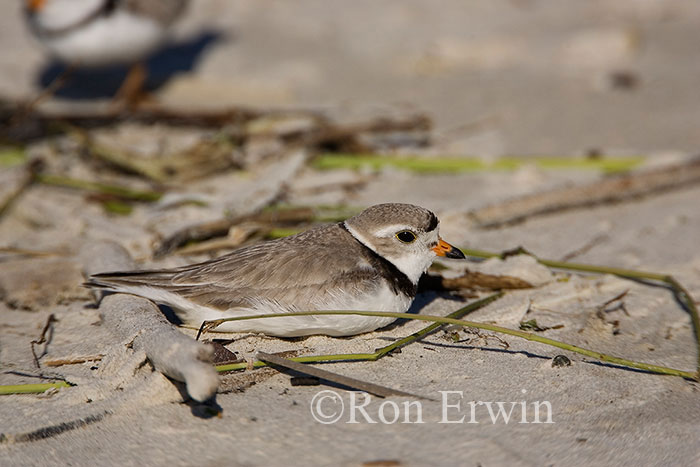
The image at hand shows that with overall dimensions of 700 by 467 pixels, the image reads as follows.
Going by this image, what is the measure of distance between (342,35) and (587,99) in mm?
3026

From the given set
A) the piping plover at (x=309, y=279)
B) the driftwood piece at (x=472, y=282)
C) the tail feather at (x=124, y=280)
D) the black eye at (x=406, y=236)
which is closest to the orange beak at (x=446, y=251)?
the piping plover at (x=309, y=279)

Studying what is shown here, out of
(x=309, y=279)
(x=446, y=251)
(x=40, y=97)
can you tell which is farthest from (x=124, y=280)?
(x=40, y=97)

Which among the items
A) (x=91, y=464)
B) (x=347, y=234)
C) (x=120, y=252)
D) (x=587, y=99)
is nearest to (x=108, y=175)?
(x=120, y=252)

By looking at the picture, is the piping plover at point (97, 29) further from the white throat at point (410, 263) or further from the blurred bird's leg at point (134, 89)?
the white throat at point (410, 263)

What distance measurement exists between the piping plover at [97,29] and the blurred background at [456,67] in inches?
21.0

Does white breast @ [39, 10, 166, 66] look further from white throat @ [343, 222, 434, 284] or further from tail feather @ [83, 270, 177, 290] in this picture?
white throat @ [343, 222, 434, 284]

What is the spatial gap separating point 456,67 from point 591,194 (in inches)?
134

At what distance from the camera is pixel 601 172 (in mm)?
5469

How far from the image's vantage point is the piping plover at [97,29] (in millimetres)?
7031

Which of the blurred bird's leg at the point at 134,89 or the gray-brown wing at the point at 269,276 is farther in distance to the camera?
the blurred bird's leg at the point at 134,89

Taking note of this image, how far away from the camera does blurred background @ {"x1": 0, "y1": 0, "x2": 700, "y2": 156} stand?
656 cm

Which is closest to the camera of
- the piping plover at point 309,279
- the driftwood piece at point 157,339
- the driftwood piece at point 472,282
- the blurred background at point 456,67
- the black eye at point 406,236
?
the driftwood piece at point 157,339

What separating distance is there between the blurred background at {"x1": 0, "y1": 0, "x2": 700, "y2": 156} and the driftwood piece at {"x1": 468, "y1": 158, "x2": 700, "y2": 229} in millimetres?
631

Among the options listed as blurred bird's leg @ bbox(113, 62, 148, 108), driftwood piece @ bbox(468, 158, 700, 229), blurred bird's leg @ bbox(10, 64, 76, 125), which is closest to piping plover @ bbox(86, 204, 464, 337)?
driftwood piece @ bbox(468, 158, 700, 229)
